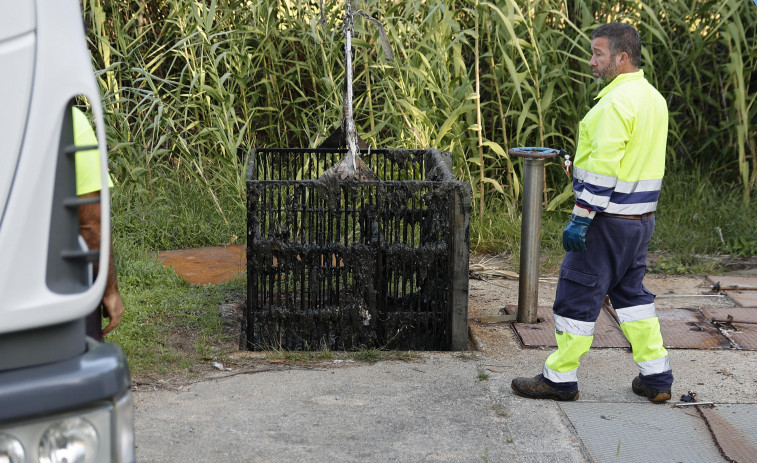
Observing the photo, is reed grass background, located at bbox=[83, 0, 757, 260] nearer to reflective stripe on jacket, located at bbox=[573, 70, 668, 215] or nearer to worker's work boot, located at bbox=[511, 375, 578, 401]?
reflective stripe on jacket, located at bbox=[573, 70, 668, 215]

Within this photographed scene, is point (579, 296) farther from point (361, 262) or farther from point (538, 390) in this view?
point (361, 262)

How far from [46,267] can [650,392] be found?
2.84 metres

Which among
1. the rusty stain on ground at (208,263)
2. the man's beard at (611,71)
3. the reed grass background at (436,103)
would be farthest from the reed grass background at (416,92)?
the man's beard at (611,71)

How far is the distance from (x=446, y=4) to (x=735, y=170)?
3.18 metres

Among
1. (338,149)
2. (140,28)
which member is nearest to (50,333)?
(338,149)

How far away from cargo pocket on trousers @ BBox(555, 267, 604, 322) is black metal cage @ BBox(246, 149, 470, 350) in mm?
632

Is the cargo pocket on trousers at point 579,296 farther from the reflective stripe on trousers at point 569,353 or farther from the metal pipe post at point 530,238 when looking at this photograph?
the metal pipe post at point 530,238

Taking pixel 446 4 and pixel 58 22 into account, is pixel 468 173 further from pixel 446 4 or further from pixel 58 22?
pixel 58 22

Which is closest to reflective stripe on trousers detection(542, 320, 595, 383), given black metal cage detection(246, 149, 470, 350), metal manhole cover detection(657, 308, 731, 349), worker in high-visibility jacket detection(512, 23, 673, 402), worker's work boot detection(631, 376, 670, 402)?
worker in high-visibility jacket detection(512, 23, 673, 402)

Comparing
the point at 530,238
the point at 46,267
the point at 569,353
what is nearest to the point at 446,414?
the point at 569,353

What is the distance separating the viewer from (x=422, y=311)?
14.3 ft

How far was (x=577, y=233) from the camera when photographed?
364cm

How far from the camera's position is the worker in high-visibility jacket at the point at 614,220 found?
3.61 meters

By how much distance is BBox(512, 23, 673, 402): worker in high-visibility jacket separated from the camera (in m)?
3.61
